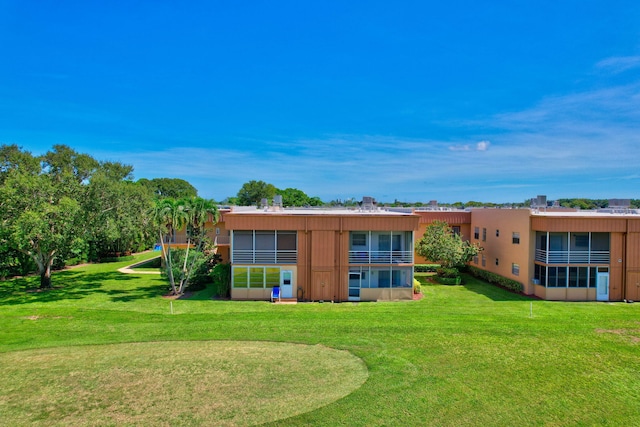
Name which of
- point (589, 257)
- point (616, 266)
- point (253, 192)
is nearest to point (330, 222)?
point (589, 257)

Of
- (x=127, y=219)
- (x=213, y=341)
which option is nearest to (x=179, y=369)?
(x=213, y=341)

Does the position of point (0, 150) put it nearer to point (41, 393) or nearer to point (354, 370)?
point (41, 393)

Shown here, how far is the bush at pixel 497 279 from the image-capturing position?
27.8m

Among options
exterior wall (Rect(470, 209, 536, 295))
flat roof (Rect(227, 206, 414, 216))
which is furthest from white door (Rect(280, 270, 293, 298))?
exterior wall (Rect(470, 209, 536, 295))

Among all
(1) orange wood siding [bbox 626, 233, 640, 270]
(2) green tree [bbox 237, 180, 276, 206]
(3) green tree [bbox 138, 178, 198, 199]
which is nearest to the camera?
(1) orange wood siding [bbox 626, 233, 640, 270]

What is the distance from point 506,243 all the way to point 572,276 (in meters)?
5.19

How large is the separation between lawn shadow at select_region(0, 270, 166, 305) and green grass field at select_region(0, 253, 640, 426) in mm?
2081

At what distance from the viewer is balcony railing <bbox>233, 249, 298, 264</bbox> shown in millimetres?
25641

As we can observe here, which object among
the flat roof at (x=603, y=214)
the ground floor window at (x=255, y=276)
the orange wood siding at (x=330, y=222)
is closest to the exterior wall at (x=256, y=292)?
the ground floor window at (x=255, y=276)

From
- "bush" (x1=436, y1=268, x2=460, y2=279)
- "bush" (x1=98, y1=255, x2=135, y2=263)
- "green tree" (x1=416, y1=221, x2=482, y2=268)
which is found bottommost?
"bush" (x1=98, y1=255, x2=135, y2=263)

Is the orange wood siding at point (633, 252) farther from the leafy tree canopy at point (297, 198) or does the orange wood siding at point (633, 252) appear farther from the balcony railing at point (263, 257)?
the leafy tree canopy at point (297, 198)

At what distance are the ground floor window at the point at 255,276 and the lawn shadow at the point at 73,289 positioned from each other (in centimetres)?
607

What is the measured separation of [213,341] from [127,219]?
23944mm

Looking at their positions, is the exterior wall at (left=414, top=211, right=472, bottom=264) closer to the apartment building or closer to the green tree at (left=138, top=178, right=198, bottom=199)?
the apartment building
